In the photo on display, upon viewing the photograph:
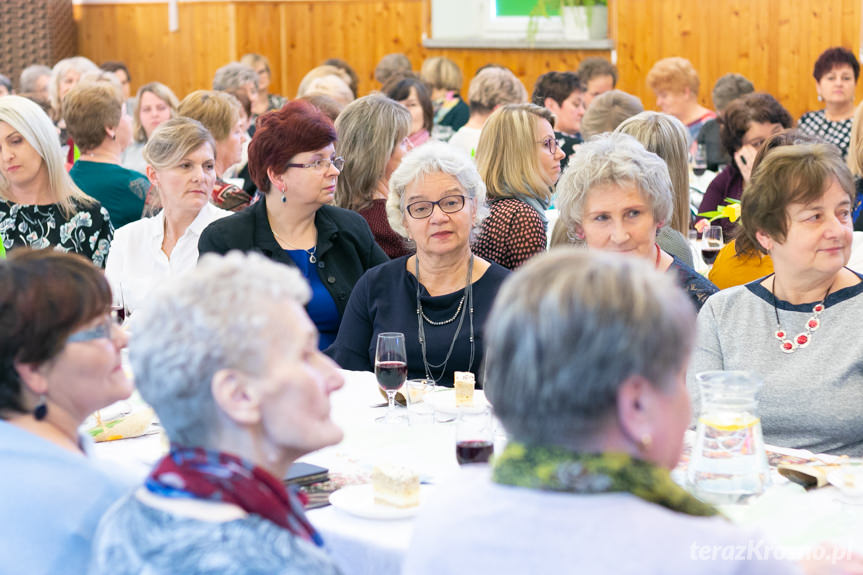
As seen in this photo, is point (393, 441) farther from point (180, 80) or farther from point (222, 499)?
point (180, 80)

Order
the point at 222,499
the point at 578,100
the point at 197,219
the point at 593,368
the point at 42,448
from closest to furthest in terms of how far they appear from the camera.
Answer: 1. the point at 593,368
2. the point at 222,499
3. the point at 42,448
4. the point at 197,219
5. the point at 578,100

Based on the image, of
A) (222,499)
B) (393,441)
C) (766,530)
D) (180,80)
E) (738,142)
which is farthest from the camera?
(180,80)

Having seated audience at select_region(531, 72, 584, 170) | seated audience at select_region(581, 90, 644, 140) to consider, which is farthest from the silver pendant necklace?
seated audience at select_region(531, 72, 584, 170)

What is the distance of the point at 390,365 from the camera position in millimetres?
2498

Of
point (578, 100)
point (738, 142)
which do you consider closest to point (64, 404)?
point (738, 142)

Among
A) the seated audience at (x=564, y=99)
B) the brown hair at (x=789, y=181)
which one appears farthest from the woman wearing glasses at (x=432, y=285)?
the seated audience at (x=564, y=99)

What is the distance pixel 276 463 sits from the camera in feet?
4.56

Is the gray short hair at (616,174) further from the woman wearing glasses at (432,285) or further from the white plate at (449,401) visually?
the white plate at (449,401)

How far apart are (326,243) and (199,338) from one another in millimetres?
2544

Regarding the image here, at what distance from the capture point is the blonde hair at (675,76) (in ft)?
26.7

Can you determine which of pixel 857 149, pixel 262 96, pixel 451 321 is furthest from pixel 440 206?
pixel 262 96

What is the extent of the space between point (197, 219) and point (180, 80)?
9050 millimetres

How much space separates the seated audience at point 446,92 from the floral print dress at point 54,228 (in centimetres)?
496

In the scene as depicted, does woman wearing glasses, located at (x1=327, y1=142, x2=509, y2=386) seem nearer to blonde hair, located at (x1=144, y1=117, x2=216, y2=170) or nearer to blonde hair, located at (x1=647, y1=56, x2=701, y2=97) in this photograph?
blonde hair, located at (x1=144, y1=117, x2=216, y2=170)
